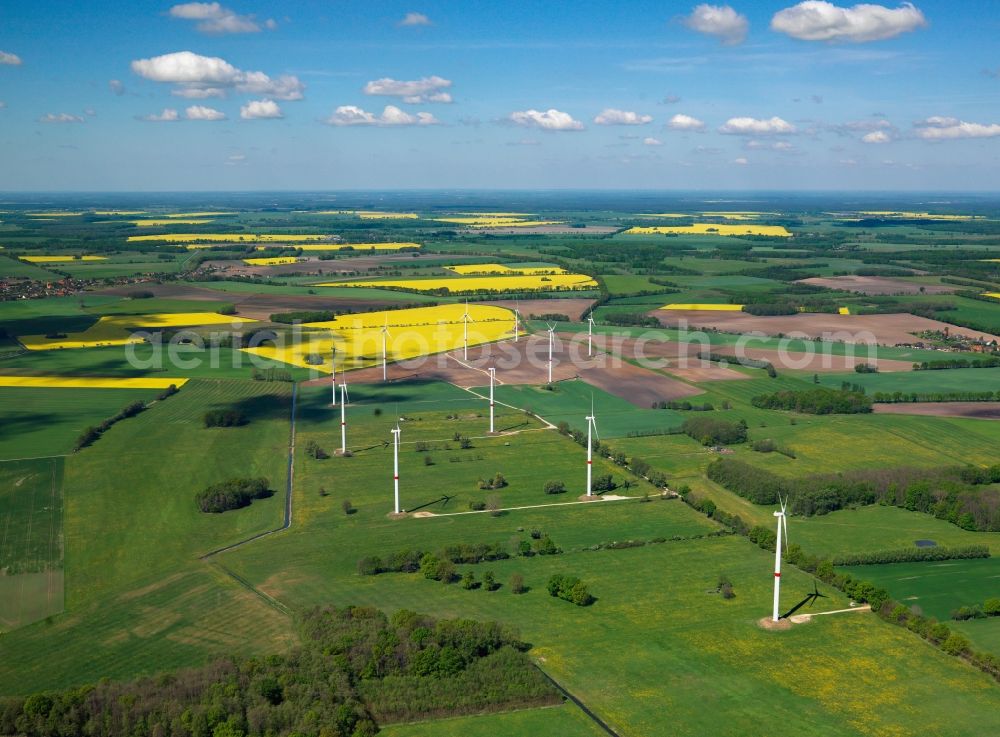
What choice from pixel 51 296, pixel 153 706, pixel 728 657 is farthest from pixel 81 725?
pixel 51 296

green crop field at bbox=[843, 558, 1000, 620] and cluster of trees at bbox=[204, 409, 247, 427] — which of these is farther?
cluster of trees at bbox=[204, 409, 247, 427]

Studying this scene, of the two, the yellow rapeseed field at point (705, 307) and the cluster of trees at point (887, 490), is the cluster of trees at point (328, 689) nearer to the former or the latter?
the cluster of trees at point (887, 490)

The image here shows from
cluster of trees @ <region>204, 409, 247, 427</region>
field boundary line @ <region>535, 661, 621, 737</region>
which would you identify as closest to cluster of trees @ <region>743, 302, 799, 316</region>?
cluster of trees @ <region>204, 409, 247, 427</region>

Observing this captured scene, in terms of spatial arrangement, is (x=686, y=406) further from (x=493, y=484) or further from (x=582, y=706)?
(x=582, y=706)

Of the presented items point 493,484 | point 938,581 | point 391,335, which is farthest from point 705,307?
point 938,581

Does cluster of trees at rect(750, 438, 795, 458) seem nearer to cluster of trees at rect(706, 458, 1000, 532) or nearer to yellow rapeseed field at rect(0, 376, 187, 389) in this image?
cluster of trees at rect(706, 458, 1000, 532)

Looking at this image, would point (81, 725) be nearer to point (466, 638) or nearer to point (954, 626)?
point (466, 638)

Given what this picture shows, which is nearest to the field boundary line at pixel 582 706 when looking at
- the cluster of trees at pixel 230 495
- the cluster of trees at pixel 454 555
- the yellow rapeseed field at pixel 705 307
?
the cluster of trees at pixel 454 555
